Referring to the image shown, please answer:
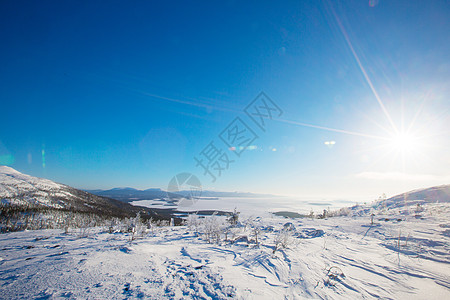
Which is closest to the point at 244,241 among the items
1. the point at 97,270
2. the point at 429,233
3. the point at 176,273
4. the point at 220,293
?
the point at 176,273

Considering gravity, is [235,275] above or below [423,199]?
below

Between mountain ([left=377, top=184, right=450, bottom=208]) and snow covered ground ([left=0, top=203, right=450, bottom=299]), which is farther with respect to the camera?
mountain ([left=377, top=184, right=450, bottom=208])

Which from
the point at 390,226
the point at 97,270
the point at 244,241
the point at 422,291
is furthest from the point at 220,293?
the point at 390,226

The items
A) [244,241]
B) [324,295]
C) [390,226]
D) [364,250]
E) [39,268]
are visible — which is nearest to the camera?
[324,295]

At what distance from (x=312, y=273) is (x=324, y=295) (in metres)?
0.90

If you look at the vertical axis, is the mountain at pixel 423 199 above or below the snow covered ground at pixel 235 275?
above

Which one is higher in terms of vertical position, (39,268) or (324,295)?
(39,268)

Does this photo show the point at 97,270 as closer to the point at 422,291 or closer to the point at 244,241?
the point at 244,241

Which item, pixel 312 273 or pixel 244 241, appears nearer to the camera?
pixel 312 273

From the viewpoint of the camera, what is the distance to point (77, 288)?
2.44 meters

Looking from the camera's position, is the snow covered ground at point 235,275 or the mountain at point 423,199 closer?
the snow covered ground at point 235,275

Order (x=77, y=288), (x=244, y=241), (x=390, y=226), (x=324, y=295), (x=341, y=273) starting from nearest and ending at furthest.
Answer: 1. (x=77, y=288)
2. (x=324, y=295)
3. (x=341, y=273)
4. (x=244, y=241)
5. (x=390, y=226)

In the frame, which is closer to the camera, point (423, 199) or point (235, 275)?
point (235, 275)

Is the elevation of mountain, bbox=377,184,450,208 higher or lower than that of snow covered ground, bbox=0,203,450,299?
higher
